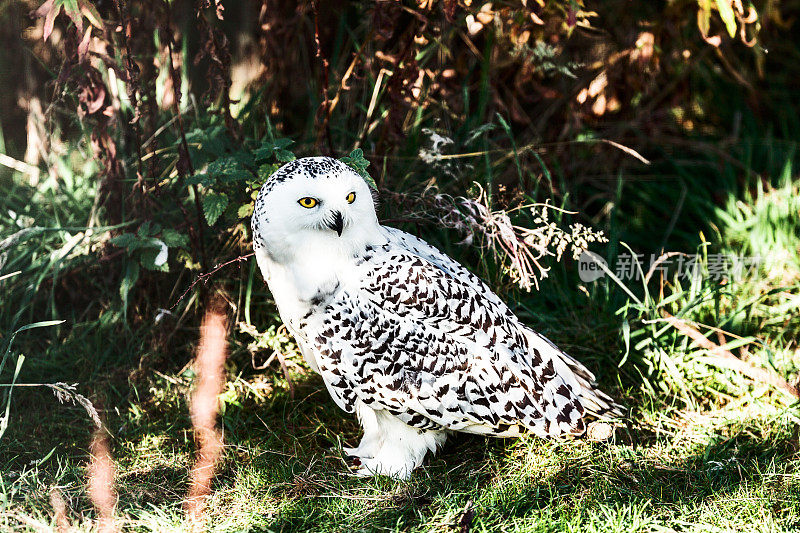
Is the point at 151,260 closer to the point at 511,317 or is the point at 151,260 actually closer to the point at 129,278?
the point at 129,278

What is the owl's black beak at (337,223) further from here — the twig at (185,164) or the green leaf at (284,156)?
the twig at (185,164)

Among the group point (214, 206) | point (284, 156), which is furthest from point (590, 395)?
point (214, 206)

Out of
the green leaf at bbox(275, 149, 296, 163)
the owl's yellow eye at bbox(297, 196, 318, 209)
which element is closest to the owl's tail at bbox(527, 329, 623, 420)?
the owl's yellow eye at bbox(297, 196, 318, 209)

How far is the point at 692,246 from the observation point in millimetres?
4102

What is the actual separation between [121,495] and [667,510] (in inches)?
71.3

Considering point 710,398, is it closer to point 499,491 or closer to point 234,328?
point 499,491

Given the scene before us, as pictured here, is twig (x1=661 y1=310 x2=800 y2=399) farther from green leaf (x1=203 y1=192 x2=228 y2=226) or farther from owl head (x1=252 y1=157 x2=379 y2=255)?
green leaf (x1=203 y1=192 x2=228 y2=226)

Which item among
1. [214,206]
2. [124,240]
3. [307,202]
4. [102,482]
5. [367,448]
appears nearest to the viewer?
[307,202]

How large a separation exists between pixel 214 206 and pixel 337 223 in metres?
0.71

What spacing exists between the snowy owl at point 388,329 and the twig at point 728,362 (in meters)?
0.72

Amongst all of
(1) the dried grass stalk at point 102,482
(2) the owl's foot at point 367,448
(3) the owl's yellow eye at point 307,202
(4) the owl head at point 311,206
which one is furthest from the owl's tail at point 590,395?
(1) the dried grass stalk at point 102,482

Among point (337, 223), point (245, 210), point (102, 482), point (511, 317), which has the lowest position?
point (102, 482)

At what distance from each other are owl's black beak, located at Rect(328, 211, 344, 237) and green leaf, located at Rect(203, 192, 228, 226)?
2.14ft

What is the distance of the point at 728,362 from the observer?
10.4 ft
